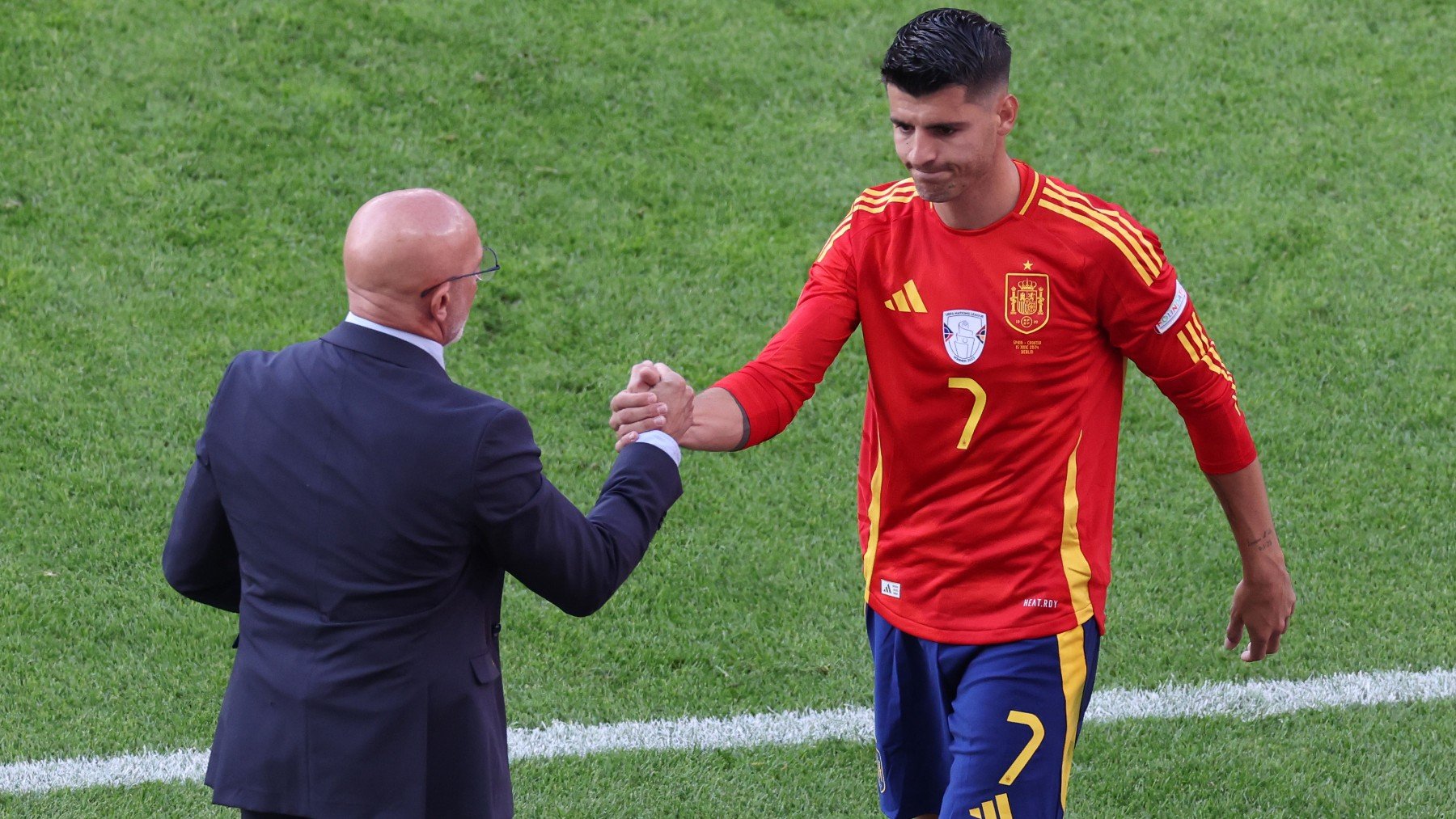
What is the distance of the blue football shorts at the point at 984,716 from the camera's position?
11.6 feet

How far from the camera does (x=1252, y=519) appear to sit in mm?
3742

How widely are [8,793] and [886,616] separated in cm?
287

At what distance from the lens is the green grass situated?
5.27m

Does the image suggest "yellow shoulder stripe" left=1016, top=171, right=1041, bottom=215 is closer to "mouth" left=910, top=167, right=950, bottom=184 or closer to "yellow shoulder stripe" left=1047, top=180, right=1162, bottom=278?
"yellow shoulder stripe" left=1047, top=180, right=1162, bottom=278

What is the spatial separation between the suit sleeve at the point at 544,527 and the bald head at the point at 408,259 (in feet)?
0.91

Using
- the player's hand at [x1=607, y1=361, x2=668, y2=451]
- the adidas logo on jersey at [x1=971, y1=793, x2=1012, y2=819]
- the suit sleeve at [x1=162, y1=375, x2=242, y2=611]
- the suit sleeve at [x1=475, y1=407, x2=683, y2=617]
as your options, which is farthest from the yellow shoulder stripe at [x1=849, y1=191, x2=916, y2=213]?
the suit sleeve at [x1=162, y1=375, x2=242, y2=611]

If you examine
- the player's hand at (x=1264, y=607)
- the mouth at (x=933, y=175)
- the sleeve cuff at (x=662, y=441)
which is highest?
the mouth at (x=933, y=175)

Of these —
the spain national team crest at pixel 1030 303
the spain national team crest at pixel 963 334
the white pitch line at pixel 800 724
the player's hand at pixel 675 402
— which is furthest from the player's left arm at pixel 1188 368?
the white pitch line at pixel 800 724

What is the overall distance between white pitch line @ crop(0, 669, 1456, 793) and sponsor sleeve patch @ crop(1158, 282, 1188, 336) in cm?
211

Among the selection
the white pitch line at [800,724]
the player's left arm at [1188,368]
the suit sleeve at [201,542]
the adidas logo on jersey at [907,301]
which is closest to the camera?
the suit sleeve at [201,542]

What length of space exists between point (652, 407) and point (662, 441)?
0.31 feet

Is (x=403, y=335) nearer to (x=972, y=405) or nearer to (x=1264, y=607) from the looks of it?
(x=972, y=405)

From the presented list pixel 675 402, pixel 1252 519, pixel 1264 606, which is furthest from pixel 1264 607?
pixel 675 402

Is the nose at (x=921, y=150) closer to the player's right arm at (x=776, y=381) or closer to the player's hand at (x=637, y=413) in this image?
the player's right arm at (x=776, y=381)
